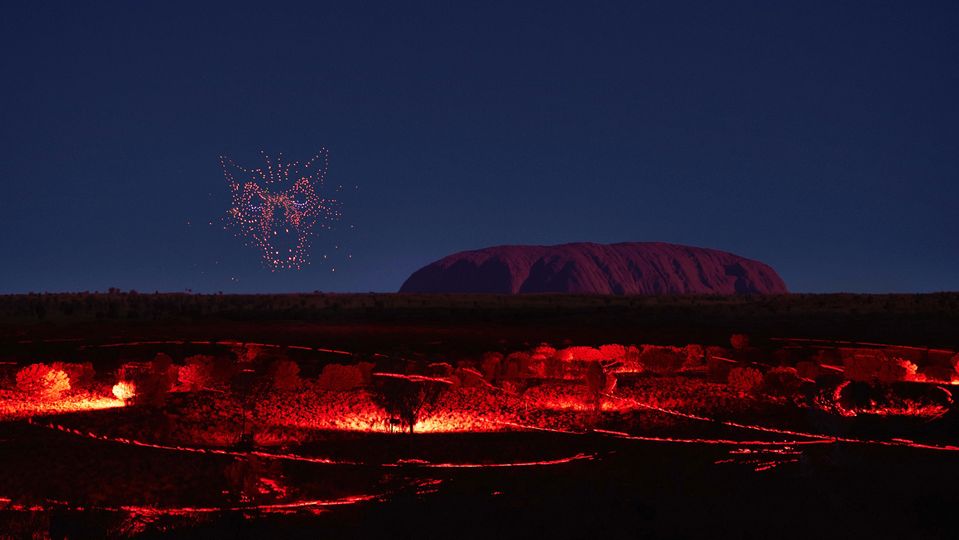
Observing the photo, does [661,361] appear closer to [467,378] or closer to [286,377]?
[467,378]

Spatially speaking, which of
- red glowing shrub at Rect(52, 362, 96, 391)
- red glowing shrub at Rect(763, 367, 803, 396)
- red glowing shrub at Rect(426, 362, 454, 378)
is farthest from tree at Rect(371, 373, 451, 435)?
red glowing shrub at Rect(763, 367, 803, 396)

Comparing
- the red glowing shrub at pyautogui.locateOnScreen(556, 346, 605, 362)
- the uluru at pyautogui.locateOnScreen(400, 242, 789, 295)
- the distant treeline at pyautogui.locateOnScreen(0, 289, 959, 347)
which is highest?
the uluru at pyautogui.locateOnScreen(400, 242, 789, 295)

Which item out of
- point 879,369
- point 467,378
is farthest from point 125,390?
point 879,369

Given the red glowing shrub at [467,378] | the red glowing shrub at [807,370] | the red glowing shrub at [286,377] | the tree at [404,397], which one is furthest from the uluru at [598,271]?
the tree at [404,397]

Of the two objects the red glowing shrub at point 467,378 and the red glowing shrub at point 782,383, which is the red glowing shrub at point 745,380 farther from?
the red glowing shrub at point 467,378

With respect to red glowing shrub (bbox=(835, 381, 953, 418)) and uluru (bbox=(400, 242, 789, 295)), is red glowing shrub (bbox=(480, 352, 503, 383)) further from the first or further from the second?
uluru (bbox=(400, 242, 789, 295))

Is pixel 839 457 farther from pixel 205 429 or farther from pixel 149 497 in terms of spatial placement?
pixel 205 429
